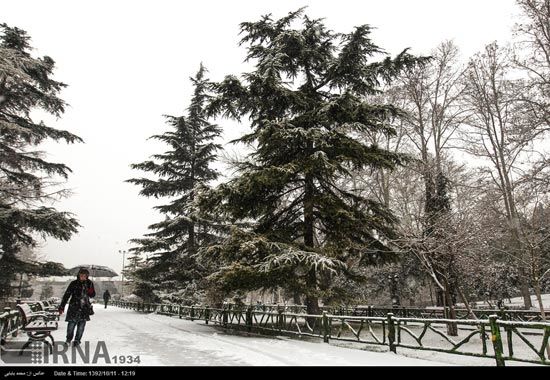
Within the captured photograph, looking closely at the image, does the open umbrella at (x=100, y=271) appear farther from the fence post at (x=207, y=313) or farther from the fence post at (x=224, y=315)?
the fence post at (x=224, y=315)

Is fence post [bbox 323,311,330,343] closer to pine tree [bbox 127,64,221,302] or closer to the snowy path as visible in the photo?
the snowy path

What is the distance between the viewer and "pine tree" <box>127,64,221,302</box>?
2653 centimetres

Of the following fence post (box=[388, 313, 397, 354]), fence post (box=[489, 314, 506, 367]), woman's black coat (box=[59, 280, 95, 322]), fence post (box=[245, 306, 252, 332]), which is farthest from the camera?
fence post (box=[245, 306, 252, 332])

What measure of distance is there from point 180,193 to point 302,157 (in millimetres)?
16125

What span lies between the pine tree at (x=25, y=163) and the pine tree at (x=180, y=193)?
23.3 feet

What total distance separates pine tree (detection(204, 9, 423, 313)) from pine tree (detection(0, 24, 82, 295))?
10.1 metres

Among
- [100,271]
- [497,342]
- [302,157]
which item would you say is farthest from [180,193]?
[497,342]

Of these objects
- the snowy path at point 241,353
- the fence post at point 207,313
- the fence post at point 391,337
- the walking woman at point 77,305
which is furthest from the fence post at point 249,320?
the walking woman at point 77,305

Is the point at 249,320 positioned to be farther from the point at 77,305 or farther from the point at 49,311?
the point at 49,311

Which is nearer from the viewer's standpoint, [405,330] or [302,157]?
[405,330]

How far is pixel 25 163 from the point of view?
20984 mm

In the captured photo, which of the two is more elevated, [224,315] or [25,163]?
[25,163]

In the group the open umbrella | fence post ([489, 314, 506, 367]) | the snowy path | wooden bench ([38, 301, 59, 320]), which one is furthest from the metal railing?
the open umbrella

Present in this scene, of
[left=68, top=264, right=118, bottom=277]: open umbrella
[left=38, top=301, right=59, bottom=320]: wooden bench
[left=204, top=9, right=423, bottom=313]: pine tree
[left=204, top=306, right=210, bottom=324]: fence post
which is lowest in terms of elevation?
[left=204, top=306, right=210, bottom=324]: fence post
